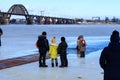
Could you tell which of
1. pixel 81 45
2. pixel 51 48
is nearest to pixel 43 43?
pixel 51 48

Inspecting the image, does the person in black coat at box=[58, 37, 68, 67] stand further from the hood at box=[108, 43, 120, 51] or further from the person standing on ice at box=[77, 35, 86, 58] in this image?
the hood at box=[108, 43, 120, 51]

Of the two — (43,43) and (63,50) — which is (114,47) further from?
(63,50)

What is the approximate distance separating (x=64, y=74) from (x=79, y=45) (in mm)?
6300

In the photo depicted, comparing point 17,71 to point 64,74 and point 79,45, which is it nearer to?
point 64,74

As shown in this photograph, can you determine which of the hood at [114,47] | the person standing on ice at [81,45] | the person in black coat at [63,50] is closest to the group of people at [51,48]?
the person in black coat at [63,50]

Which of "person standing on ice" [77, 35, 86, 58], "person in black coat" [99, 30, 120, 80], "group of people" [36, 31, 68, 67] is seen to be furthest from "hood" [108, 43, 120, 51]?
"person standing on ice" [77, 35, 86, 58]

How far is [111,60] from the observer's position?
23.4ft

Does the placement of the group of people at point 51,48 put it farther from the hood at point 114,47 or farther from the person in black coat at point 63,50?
the hood at point 114,47

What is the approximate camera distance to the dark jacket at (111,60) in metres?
6.98

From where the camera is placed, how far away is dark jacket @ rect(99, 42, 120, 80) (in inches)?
275

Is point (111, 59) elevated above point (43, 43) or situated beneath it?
elevated above

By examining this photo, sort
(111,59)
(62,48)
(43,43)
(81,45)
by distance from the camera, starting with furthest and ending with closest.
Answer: (81,45)
(62,48)
(43,43)
(111,59)

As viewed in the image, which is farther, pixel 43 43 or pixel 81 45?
pixel 81 45

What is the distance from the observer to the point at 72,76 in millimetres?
13680
